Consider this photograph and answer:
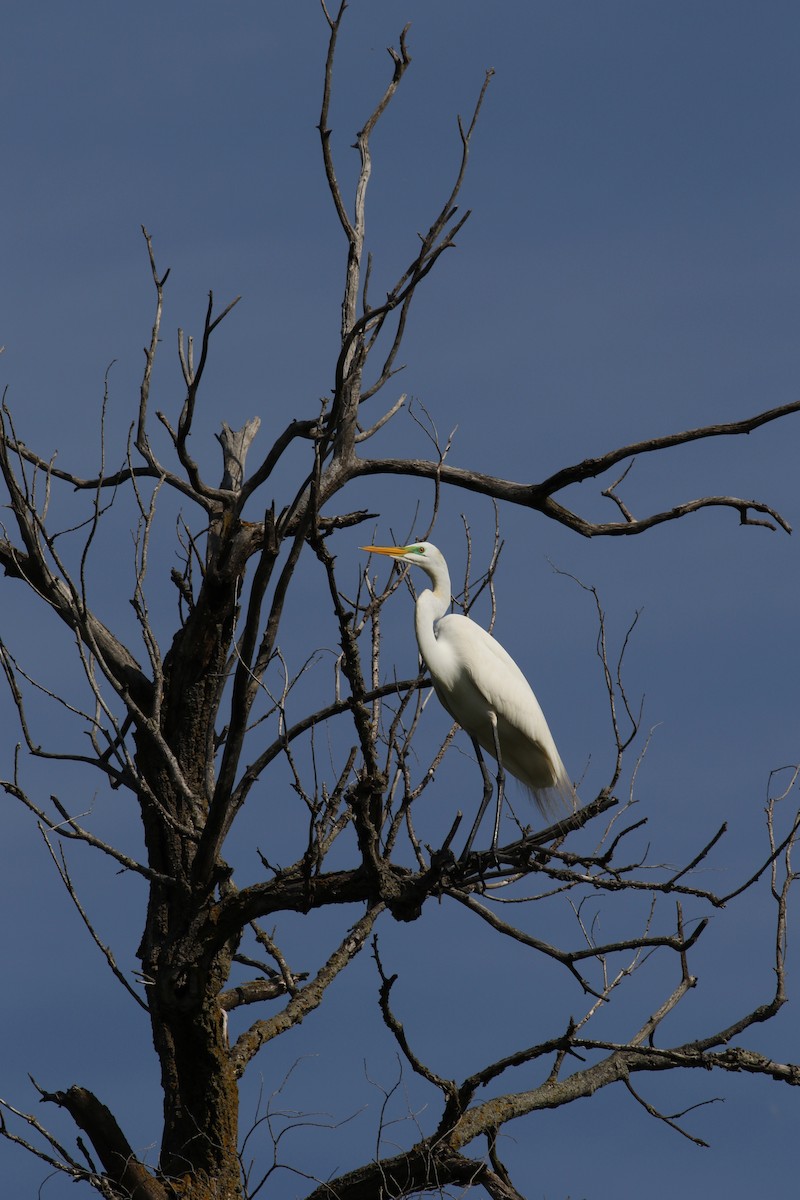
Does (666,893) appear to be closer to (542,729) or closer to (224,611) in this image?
(542,729)

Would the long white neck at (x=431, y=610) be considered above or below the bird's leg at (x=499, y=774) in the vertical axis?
above

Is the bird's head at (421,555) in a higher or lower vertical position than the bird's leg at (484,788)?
higher

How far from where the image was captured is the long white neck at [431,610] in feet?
24.1

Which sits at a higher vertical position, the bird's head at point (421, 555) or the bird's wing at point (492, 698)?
the bird's head at point (421, 555)

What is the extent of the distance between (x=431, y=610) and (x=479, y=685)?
Answer: 0.56 metres

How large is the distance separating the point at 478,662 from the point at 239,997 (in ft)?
7.06

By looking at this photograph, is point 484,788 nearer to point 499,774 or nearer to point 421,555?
point 499,774

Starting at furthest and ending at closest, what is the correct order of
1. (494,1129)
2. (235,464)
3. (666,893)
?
(235,464), (494,1129), (666,893)

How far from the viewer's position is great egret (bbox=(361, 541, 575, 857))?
24.1ft

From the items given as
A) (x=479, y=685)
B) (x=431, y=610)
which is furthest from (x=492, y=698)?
(x=431, y=610)

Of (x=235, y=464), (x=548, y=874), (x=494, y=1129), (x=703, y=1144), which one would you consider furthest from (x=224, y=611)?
(x=703, y=1144)

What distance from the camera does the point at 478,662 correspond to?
290 inches

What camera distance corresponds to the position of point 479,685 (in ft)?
24.1

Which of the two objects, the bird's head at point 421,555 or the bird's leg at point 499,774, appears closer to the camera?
the bird's leg at point 499,774
